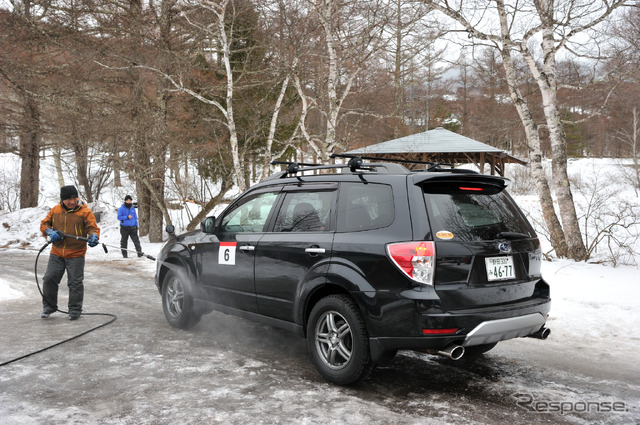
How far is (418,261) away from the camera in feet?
12.3

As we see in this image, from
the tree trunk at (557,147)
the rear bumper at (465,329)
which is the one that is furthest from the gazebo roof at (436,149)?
the rear bumper at (465,329)

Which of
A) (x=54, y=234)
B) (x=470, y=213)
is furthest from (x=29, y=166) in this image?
(x=470, y=213)

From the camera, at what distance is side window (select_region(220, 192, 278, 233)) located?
5.24m

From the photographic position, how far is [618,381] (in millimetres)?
4434

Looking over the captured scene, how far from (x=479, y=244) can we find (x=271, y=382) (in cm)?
205

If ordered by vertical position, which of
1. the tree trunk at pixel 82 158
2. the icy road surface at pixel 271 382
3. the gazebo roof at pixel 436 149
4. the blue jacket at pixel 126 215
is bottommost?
the icy road surface at pixel 271 382

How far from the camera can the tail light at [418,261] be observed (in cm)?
374

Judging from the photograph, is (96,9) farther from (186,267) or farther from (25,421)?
(25,421)

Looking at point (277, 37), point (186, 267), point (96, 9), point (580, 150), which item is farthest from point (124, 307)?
point (580, 150)

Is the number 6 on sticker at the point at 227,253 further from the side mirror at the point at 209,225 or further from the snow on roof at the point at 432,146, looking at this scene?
Result: the snow on roof at the point at 432,146

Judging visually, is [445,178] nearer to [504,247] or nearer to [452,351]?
[504,247]

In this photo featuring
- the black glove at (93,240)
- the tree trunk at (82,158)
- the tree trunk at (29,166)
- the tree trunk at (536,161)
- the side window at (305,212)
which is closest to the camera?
the side window at (305,212)

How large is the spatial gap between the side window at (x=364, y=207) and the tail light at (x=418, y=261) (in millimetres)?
319

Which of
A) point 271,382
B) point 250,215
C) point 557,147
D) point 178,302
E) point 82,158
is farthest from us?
point 82,158
